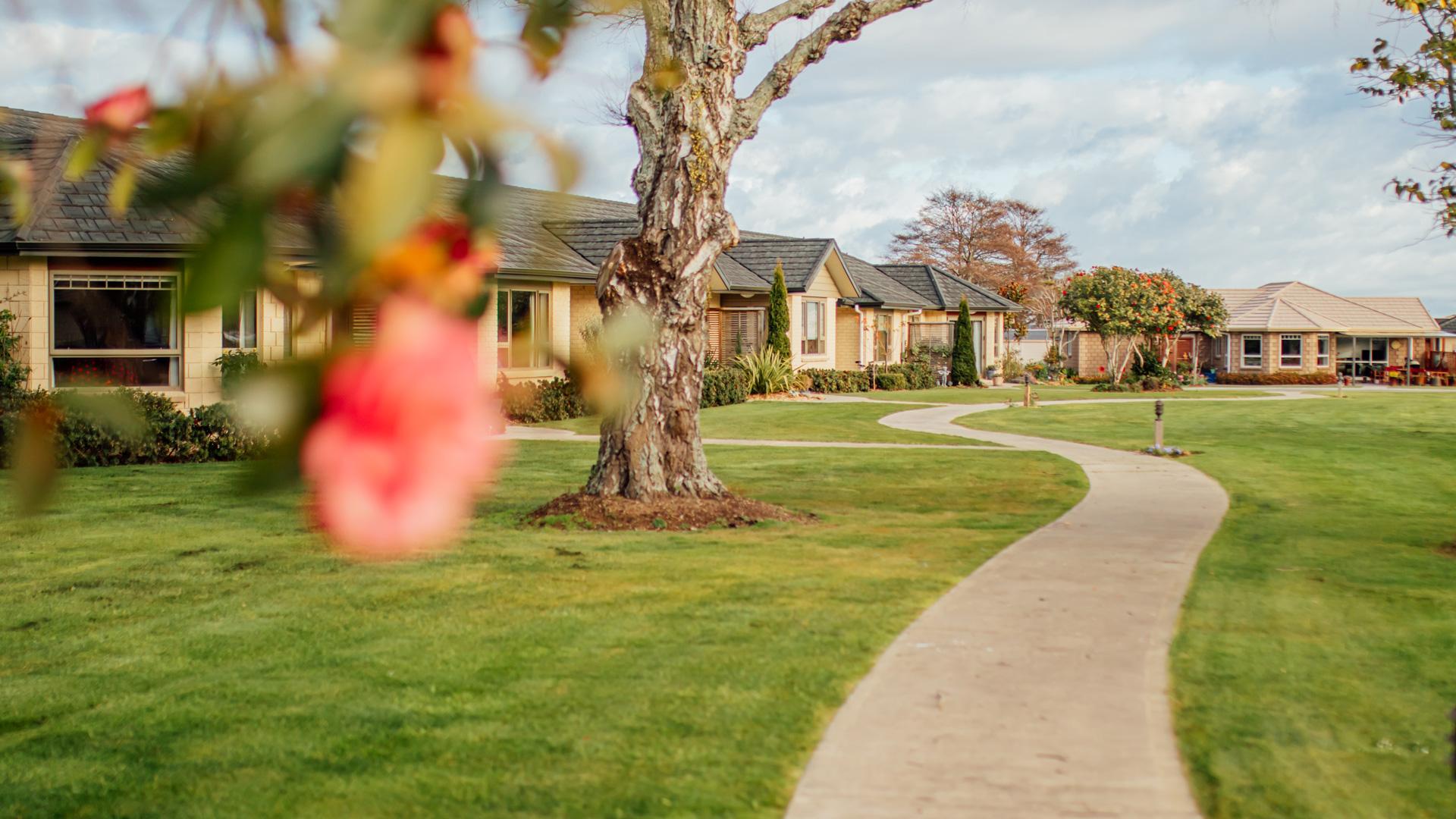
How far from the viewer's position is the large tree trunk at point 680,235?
12.0m

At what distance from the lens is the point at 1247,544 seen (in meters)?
11.2

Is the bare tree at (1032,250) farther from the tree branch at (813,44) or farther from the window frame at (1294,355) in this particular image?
the tree branch at (813,44)

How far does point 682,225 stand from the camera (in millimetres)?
12180

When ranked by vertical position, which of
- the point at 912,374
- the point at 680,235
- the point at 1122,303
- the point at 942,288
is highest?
the point at 942,288

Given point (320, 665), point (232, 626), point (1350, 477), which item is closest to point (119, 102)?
point (320, 665)

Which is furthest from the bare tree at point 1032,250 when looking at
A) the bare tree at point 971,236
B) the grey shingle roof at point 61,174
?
the grey shingle roof at point 61,174

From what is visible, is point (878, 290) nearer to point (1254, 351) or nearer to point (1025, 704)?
point (1254, 351)

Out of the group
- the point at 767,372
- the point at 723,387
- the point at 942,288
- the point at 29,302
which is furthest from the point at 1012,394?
the point at 29,302

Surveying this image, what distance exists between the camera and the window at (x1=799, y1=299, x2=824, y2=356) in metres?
39.2

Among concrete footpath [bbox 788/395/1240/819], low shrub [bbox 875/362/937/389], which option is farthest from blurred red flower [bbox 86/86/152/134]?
low shrub [bbox 875/362/937/389]

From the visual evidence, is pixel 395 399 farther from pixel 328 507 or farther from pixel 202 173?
pixel 202 173

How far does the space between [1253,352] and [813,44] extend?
49.7 m

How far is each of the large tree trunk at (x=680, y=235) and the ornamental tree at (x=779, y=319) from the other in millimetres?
22758

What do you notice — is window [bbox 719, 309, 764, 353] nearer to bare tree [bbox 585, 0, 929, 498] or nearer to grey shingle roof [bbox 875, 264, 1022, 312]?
grey shingle roof [bbox 875, 264, 1022, 312]
